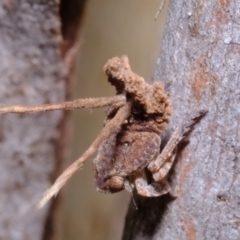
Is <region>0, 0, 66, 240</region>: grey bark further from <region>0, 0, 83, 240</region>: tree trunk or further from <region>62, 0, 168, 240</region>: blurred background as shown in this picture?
<region>62, 0, 168, 240</region>: blurred background

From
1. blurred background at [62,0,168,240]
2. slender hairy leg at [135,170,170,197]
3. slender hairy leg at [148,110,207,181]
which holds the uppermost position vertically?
slender hairy leg at [148,110,207,181]

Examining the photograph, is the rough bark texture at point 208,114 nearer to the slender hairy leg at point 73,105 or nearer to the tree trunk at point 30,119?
the slender hairy leg at point 73,105

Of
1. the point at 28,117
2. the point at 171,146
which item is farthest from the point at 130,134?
the point at 28,117

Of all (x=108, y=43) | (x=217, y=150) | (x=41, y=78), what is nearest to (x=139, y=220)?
(x=217, y=150)

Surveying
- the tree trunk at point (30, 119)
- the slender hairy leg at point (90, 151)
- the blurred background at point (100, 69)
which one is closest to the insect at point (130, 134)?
the slender hairy leg at point (90, 151)

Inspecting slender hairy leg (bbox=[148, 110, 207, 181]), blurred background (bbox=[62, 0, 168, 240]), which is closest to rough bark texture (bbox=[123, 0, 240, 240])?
slender hairy leg (bbox=[148, 110, 207, 181])

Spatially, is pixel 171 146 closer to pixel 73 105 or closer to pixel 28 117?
pixel 73 105
